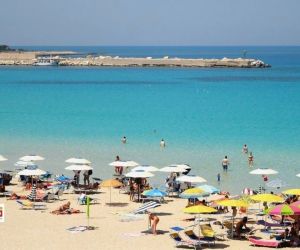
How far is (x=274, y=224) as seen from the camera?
18781 mm

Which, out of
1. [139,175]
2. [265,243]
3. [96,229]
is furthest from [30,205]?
[265,243]

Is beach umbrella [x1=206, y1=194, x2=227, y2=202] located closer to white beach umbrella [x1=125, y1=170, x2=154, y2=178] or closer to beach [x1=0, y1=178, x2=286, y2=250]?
beach [x1=0, y1=178, x2=286, y2=250]

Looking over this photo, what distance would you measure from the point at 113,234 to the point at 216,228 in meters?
3.03

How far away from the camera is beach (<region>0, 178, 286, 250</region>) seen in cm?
1712

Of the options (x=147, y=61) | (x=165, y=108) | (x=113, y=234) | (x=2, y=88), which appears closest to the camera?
(x=113, y=234)

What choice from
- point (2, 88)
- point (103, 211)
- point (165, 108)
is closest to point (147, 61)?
point (2, 88)

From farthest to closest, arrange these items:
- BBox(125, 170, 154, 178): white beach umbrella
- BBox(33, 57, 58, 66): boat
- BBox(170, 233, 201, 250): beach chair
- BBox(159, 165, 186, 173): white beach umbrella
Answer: BBox(33, 57, 58, 66): boat, BBox(159, 165, 186, 173): white beach umbrella, BBox(125, 170, 154, 178): white beach umbrella, BBox(170, 233, 201, 250): beach chair

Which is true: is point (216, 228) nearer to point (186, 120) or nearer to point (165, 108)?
point (186, 120)

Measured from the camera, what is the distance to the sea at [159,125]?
31516 millimetres

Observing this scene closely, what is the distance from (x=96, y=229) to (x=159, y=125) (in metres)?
28.2

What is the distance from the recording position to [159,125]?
46.8 metres

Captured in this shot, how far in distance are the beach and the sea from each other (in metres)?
5.02

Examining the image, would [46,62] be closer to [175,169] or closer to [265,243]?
[175,169]

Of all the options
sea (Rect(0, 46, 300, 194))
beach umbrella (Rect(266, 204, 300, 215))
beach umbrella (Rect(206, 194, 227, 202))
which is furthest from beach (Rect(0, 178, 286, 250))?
sea (Rect(0, 46, 300, 194))
